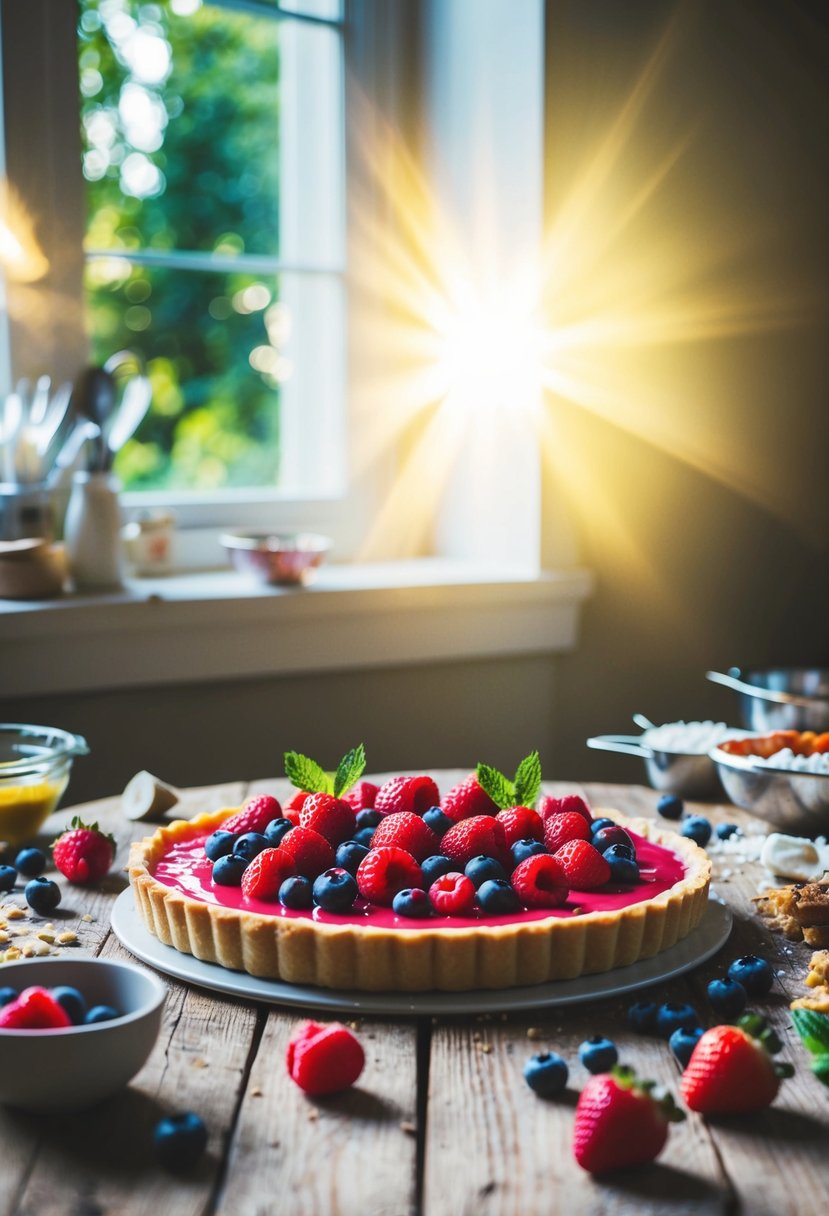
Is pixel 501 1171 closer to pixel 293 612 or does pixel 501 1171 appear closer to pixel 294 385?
pixel 293 612

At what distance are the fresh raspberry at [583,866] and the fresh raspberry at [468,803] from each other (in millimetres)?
147

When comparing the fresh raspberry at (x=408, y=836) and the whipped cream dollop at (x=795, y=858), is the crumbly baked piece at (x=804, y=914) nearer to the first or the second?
the whipped cream dollop at (x=795, y=858)

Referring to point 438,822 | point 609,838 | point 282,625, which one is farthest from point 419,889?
point 282,625

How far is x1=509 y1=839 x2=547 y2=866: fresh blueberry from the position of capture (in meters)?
1.29

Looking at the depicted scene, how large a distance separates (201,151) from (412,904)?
22.2ft

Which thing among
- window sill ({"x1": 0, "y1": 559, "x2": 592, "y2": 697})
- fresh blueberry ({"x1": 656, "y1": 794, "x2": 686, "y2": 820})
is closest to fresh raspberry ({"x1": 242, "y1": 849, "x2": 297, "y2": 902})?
fresh blueberry ({"x1": 656, "y1": 794, "x2": 686, "y2": 820})

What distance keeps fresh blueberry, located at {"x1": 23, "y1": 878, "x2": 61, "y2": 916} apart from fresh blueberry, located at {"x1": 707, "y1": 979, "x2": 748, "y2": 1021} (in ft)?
2.40

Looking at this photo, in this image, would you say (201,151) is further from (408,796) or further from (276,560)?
(408,796)

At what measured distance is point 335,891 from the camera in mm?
1217

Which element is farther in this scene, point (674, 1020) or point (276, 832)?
point (276, 832)

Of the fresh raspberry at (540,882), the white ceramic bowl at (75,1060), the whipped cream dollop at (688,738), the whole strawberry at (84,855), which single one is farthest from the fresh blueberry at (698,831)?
the white ceramic bowl at (75,1060)

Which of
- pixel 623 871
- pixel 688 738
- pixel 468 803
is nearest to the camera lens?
pixel 623 871

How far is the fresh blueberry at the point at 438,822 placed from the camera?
4.54 feet

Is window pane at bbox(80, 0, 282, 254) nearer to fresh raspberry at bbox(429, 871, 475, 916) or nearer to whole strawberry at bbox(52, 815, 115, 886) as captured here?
whole strawberry at bbox(52, 815, 115, 886)
